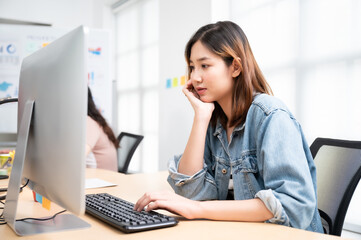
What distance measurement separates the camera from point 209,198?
120 centimetres

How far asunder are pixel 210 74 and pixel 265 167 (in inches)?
16.5

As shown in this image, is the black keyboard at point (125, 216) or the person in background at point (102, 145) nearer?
the black keyboard at point (125, 216)

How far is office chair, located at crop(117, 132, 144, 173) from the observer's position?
2310 millimetres

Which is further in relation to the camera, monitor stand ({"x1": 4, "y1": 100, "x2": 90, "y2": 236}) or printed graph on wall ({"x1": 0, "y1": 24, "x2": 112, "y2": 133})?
printed graph on wall ({"x1": 0, "y1": 24, "x2": 112, "y2": 133})

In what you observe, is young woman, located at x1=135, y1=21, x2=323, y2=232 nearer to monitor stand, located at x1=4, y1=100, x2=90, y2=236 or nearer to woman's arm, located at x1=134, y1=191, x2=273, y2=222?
woman's arm, located at x1=134, y1=191, x2=273, y2=222

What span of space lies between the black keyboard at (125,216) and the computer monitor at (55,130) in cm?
6

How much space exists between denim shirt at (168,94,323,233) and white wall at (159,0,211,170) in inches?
87.5

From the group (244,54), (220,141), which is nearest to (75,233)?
(220,141)

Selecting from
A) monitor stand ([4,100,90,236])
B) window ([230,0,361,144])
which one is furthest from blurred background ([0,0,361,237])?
monitor stand ([4,100,90,236])

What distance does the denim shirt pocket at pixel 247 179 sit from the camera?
1.04 m

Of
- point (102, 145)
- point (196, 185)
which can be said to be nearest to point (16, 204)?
point (196, 185)

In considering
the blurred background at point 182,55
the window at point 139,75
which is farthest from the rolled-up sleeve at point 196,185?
the window at point 139,75

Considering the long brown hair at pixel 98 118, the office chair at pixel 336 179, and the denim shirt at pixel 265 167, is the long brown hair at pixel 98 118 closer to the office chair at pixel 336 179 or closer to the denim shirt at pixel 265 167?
the denim shirt at pixel 265 167

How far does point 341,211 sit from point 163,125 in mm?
2881
